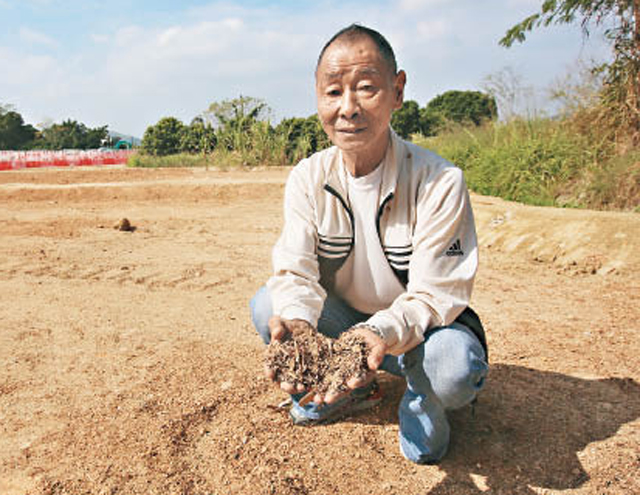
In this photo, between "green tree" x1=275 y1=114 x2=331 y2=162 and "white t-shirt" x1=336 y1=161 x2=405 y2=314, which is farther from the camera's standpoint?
"green tree" x1=275 y1=114 x2=331 y2=162

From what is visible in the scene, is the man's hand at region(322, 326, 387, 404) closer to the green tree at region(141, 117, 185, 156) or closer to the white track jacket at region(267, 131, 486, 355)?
the white track jacket at region(267, 131, 486, 355)

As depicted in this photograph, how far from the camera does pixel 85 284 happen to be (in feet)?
13.3

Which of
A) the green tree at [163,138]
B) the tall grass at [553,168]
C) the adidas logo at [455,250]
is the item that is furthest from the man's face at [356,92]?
the green tree at [163,138]

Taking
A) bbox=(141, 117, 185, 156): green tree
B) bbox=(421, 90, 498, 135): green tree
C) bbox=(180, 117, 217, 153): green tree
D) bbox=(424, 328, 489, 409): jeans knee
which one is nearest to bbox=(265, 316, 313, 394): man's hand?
bbox=(424, 328, 489, 409): jeans knee

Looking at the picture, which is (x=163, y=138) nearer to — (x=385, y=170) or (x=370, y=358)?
(x=385, y=170)

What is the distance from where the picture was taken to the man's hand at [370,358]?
60.5 inches

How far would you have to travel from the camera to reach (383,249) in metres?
1.88

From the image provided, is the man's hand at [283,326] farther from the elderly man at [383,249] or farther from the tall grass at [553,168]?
the tall grass at [553,168]

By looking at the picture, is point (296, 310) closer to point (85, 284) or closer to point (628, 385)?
point (628, 385)

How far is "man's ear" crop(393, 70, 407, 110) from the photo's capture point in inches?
72.1

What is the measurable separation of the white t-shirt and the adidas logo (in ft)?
0.76

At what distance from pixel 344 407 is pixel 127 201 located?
27.1ft

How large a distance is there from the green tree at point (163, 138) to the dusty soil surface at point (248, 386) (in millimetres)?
17281

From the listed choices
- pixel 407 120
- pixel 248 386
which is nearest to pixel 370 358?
pixel 248 386
